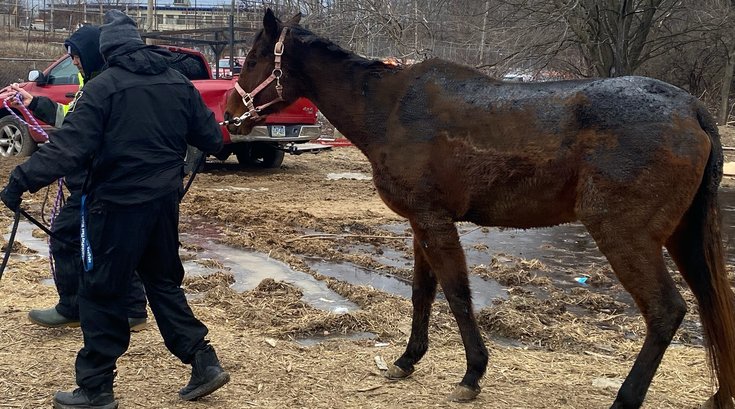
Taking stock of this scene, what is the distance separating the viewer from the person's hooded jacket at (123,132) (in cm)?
363

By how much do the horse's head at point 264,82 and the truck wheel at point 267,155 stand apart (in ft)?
31.5

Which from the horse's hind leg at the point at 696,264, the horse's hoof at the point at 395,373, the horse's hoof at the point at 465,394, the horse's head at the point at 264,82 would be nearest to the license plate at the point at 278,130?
the horse's head at the point at 264,82

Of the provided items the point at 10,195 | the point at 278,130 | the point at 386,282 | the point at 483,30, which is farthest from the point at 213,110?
the point at 10,195

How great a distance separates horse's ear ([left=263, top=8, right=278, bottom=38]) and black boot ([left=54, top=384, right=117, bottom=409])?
91.3 inches

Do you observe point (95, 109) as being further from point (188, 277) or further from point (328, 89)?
point (188, 277)

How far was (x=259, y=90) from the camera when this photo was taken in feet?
15.7

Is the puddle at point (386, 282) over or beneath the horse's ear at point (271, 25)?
beneath

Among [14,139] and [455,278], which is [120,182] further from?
[14,139]

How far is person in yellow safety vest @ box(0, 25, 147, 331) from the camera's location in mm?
4746

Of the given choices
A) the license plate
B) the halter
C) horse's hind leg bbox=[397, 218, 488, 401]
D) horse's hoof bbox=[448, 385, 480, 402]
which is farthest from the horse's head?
the license plate

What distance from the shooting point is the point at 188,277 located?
673 centimetres

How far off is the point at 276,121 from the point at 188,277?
6.93 meters

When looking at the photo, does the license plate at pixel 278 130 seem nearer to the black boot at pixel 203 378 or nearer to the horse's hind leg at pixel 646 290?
the black boot at pixel 203 378

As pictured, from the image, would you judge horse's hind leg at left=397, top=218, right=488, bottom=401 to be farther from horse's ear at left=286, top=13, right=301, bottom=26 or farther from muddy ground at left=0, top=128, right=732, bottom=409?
horse's ear at left=286, top=13, right=301, bottom=26
